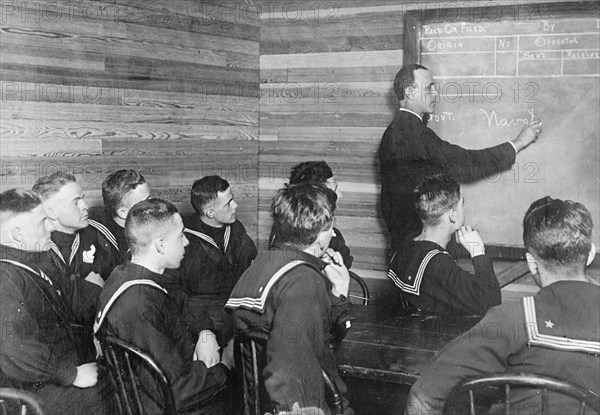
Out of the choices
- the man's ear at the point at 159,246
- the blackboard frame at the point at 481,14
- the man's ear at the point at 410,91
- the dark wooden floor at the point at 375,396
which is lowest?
the dark wooden floor at the point at 375,396

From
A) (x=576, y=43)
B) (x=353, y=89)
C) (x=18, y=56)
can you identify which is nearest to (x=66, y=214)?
(x=18, y=56)

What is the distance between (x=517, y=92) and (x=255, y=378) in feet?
8.06

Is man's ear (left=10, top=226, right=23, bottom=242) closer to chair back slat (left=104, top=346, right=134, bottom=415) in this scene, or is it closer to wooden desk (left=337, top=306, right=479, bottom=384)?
chair back slat (left=104, top=346, right=134, bottom=415)

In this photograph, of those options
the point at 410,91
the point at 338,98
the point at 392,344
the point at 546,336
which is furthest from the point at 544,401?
the point at 338,98

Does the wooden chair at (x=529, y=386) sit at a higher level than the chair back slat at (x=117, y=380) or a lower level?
higher

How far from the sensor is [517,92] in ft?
12.1

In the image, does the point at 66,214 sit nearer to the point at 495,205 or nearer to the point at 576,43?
the point at 495,205

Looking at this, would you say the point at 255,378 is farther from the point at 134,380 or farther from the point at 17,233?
the point at 17,233

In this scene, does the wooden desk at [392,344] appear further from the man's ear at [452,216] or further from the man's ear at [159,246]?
the man's ear at [159,246]

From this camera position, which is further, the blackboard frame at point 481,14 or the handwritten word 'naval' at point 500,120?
the handwritten word 'naval' at point 500,120

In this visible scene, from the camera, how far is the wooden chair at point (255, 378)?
1861mm

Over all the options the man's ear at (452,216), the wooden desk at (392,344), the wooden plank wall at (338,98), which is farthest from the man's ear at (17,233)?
the wooden plank wall at (338,98)

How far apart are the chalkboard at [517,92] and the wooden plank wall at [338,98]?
241 mm

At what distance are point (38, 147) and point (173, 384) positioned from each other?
57.9 inches
